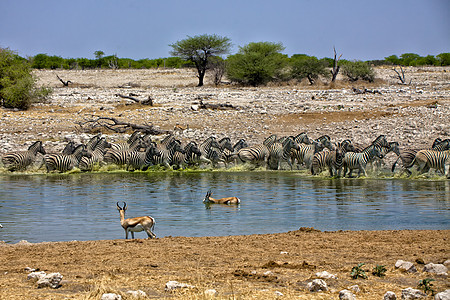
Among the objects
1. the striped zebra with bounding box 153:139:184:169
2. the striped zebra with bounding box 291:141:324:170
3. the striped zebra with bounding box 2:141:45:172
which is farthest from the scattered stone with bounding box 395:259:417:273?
the striped zebra with bounding box 2:141:45:172

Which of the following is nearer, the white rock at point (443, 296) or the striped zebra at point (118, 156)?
the white rock at point (443, 296)

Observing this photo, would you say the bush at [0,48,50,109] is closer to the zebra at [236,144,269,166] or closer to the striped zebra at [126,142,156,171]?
the striped zebra at [126,142,156,171]

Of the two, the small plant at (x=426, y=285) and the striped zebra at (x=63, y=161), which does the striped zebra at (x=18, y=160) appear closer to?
the striped zebra at (x=63, y=161)

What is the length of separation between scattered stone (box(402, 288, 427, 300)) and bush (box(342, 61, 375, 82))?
117ft

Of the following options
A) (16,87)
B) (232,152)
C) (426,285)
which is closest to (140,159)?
(232,152)

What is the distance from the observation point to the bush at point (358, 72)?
3953 centimetres

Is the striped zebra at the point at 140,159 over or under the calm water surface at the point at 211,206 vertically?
over

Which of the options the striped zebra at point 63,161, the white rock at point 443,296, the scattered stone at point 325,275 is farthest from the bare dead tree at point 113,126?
the white rock at point 443,296

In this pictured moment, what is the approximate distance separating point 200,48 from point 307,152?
2834 centimetres

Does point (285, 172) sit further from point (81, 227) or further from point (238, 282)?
point (238, 282)

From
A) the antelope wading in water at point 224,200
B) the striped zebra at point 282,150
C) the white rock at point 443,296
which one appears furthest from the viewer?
the striped zebra at point 282,150

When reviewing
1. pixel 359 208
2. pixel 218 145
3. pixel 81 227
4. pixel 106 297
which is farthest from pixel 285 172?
pixel 106 297

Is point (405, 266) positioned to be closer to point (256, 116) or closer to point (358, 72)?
point (256, 116)

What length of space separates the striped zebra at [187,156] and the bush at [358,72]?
78.5ft
